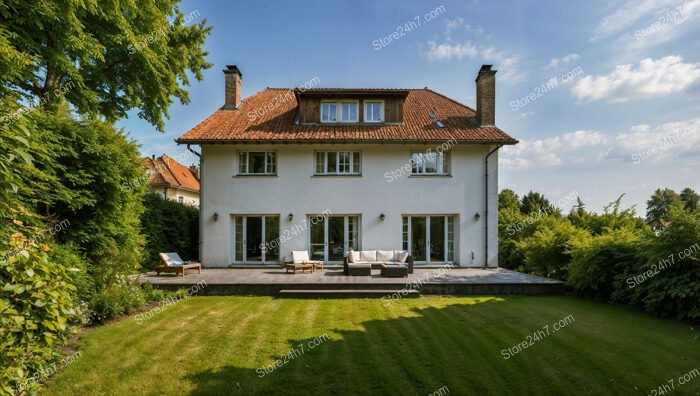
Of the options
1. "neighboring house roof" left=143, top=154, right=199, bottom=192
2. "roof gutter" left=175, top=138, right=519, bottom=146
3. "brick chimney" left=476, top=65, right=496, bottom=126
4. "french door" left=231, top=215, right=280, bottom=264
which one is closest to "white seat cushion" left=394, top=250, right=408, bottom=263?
"roof gutter" left=175, top=138, right=519, bottom=146

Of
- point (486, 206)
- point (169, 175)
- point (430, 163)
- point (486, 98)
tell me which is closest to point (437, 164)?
point (430, 163)

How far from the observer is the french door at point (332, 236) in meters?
14.9

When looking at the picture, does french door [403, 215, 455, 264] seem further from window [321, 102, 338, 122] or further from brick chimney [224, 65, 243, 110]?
brick chimney [224, 65, 243, 110]

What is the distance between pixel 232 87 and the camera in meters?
16.9

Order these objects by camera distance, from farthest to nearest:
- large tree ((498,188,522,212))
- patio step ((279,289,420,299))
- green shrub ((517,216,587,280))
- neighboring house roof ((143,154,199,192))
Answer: large tree ((498,188,522,212)) → neighboring house roof ((143,154,199,192)) → green shrub ((517,216,587,280)) → patio step ((279,289,420,299))

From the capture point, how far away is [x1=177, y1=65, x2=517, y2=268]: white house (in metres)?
14.6

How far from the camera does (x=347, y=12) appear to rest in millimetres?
11547

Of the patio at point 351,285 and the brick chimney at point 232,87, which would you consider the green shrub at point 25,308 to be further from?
the brick chimney at point 232,87

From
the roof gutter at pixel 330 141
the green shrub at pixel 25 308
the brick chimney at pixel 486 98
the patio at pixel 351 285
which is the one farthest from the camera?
the brick chimney at pixel 486 98

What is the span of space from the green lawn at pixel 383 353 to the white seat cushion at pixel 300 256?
494cm

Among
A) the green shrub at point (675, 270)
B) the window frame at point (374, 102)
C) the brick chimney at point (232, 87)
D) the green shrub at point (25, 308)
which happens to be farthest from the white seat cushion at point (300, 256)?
the green shrub at point (675, 270)

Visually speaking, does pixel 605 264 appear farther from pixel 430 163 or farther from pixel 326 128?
pixel 326 128

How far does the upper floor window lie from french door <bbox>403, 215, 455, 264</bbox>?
5.42 metres

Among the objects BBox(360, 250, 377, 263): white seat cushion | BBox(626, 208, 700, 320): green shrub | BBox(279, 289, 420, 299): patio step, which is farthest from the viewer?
BBox(360, 250, 377, 263): white seat cushion
